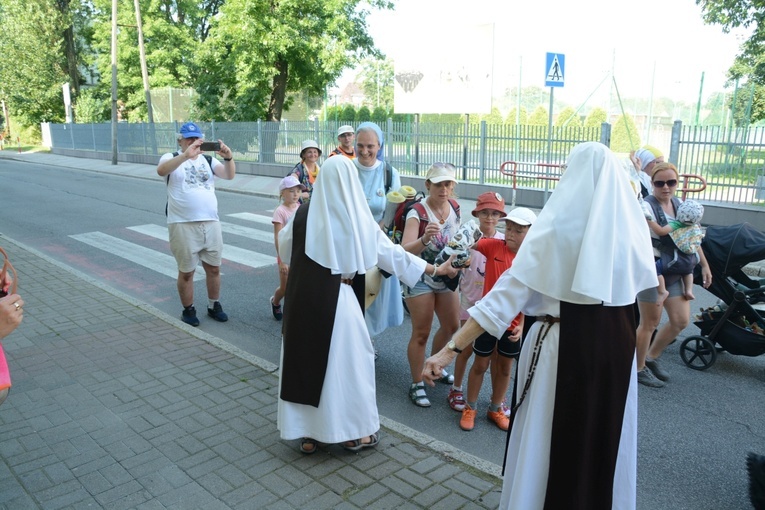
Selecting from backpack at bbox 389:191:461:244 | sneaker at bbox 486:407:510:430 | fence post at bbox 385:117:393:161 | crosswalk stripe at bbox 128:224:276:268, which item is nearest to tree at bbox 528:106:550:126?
fence post at bbox 385:117:393:161

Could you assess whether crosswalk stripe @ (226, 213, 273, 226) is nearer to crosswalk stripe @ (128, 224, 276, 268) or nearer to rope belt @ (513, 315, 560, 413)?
crosswalk stripe @ (128, 224, 276, 268)

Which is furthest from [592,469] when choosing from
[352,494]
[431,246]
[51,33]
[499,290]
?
[51,33]

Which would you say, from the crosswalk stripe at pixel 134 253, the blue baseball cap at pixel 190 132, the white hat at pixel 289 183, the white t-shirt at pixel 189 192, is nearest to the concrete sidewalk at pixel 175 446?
the white t-shirt at pixel 189 192

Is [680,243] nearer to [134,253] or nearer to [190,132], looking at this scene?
[190,132]

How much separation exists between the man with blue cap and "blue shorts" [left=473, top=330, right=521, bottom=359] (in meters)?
3.36

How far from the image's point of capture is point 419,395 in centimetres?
490

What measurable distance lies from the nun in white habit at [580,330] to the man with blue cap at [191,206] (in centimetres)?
425

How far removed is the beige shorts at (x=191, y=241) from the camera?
253 inches

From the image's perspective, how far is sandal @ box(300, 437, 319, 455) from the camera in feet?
12.9

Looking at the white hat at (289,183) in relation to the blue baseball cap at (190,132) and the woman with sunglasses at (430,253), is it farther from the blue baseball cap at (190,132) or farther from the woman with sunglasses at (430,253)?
the woman with sunglasses at (430,253)

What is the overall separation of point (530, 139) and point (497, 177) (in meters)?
1.62

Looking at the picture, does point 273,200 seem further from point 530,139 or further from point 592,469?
point 592,469

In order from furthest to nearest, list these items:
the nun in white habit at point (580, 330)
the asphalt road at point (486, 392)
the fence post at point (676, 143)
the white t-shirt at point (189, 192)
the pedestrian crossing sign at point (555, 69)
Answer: the pedestrian crossing sign at point (555, 69), the fence post at point (676, 143), the white t-shirt at point (189, 192), the asphalt road at point (486, 392), the nun in white habit at point (580, 330)

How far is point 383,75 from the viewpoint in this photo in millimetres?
89938
